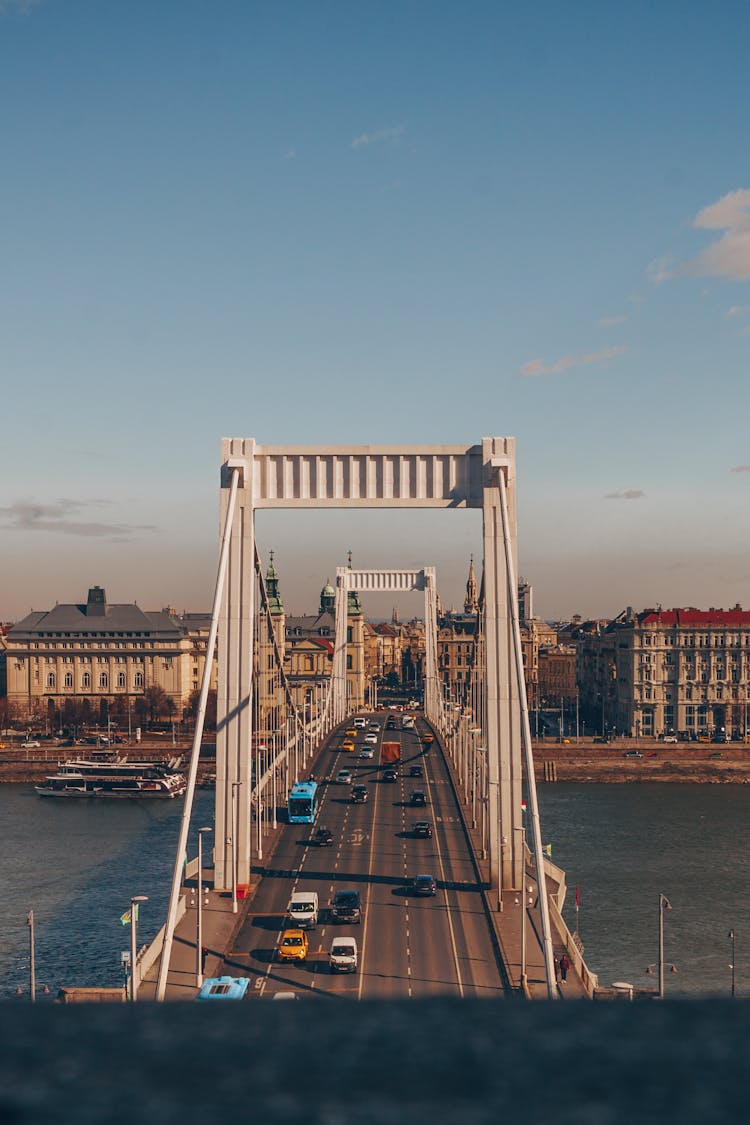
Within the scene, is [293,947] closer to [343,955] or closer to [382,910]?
[343,955]

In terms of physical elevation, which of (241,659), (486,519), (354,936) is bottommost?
(354,936)

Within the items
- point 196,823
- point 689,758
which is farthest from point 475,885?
point 689,758

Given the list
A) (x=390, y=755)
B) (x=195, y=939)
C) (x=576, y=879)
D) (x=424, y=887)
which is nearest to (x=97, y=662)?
(x=390, y=755)

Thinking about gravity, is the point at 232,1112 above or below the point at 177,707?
above

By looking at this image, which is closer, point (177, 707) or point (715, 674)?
point (715, 674)

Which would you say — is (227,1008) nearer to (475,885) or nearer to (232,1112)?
(232,1112)

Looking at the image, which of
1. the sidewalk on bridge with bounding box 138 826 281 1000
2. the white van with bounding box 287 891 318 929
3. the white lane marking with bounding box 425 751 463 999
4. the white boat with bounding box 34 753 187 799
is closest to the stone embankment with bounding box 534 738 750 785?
the white boat with bounding box 34 753 187 799

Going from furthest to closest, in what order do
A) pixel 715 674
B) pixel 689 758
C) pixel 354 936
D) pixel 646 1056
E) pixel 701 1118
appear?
1. pixel 715 674
2. pixel 689 758
3. pixel 354 936
4. pixel 646 1056
5. pixel 701 1118
